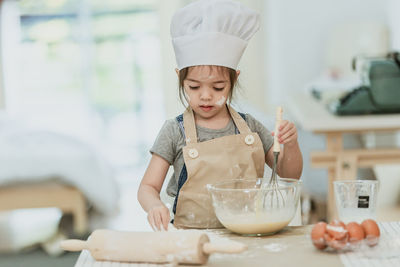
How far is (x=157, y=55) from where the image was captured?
6.07 meters

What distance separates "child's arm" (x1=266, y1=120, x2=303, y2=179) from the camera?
1.15 m

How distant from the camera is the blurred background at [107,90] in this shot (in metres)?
3.36

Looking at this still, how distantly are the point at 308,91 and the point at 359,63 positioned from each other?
1229 mm

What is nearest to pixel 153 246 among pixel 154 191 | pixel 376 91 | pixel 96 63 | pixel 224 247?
pixel 224 247

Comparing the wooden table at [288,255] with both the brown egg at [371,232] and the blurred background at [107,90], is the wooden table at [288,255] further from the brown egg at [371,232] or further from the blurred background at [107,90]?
the blurred background at [107,90]

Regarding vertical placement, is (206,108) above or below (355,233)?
above

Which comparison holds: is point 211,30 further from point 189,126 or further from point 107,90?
point 107,90


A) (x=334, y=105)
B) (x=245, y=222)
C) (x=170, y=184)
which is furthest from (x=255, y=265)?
(x=334, y=105)

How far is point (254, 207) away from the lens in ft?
3.48

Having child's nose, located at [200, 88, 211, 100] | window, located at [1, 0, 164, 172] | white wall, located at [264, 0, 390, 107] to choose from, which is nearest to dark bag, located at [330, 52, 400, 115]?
child's nose, located at [200, 88, 211, 100]

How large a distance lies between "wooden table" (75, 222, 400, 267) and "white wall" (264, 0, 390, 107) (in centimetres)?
416

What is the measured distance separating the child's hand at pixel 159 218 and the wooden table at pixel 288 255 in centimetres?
8

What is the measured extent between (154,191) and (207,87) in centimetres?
21

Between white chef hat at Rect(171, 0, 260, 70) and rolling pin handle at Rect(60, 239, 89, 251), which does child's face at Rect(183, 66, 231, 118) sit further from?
rolling pin handle at Rect(60, 239, 89, 251)
